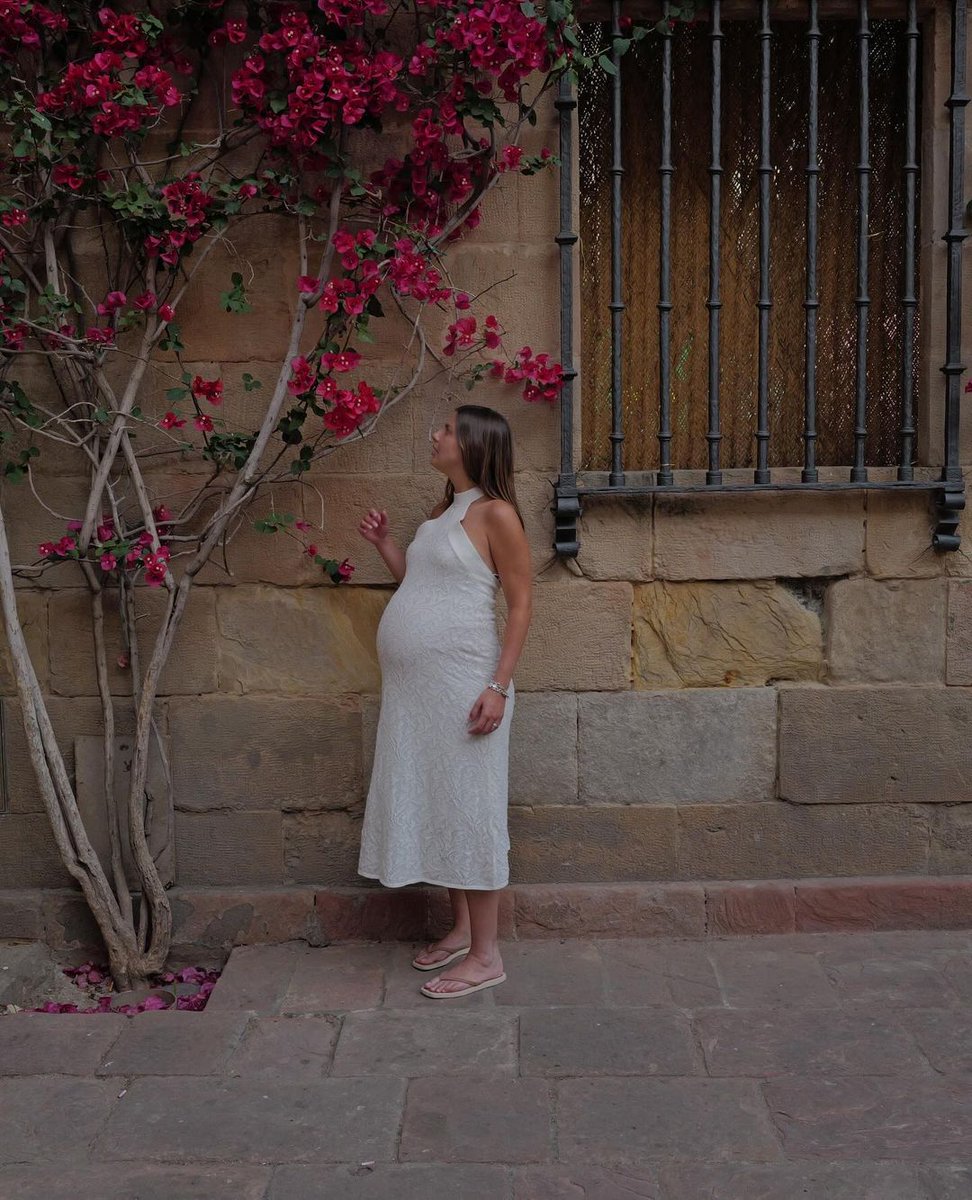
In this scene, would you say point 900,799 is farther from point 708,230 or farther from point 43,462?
point 43,462

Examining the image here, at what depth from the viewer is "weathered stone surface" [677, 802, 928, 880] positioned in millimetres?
4105

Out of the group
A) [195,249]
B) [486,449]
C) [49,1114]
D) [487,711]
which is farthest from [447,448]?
[49,1114]

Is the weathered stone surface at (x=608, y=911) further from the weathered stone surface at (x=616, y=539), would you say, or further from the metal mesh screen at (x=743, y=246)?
A: the metal mesh screen at (x=743, y=246)

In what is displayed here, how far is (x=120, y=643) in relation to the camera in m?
4.04

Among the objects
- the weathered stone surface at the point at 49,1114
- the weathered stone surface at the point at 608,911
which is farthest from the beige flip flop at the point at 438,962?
the weathered stone surface at the point at 49,1114

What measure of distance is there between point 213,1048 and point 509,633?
1365mm

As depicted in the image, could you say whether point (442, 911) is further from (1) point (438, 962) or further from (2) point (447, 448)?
(2) point (447, 448)

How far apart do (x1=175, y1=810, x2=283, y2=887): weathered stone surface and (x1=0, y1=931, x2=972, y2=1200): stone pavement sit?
0.28 metres

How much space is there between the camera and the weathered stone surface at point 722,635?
4.06m

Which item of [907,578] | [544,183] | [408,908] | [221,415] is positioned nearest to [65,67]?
[221,415]

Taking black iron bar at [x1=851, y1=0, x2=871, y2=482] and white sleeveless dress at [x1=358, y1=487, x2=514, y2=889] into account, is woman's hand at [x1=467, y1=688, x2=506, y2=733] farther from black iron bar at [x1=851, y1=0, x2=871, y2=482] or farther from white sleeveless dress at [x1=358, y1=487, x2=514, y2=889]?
black iron bar at [x1=851, y1=0, x2=871, y2=482]

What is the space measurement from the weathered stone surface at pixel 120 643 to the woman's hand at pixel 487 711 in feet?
3.20

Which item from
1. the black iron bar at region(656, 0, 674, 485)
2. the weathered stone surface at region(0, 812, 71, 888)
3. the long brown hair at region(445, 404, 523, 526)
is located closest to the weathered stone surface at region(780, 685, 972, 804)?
the black iron bar at region(656, 0, 674, 485)

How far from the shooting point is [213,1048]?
3.34 metres
